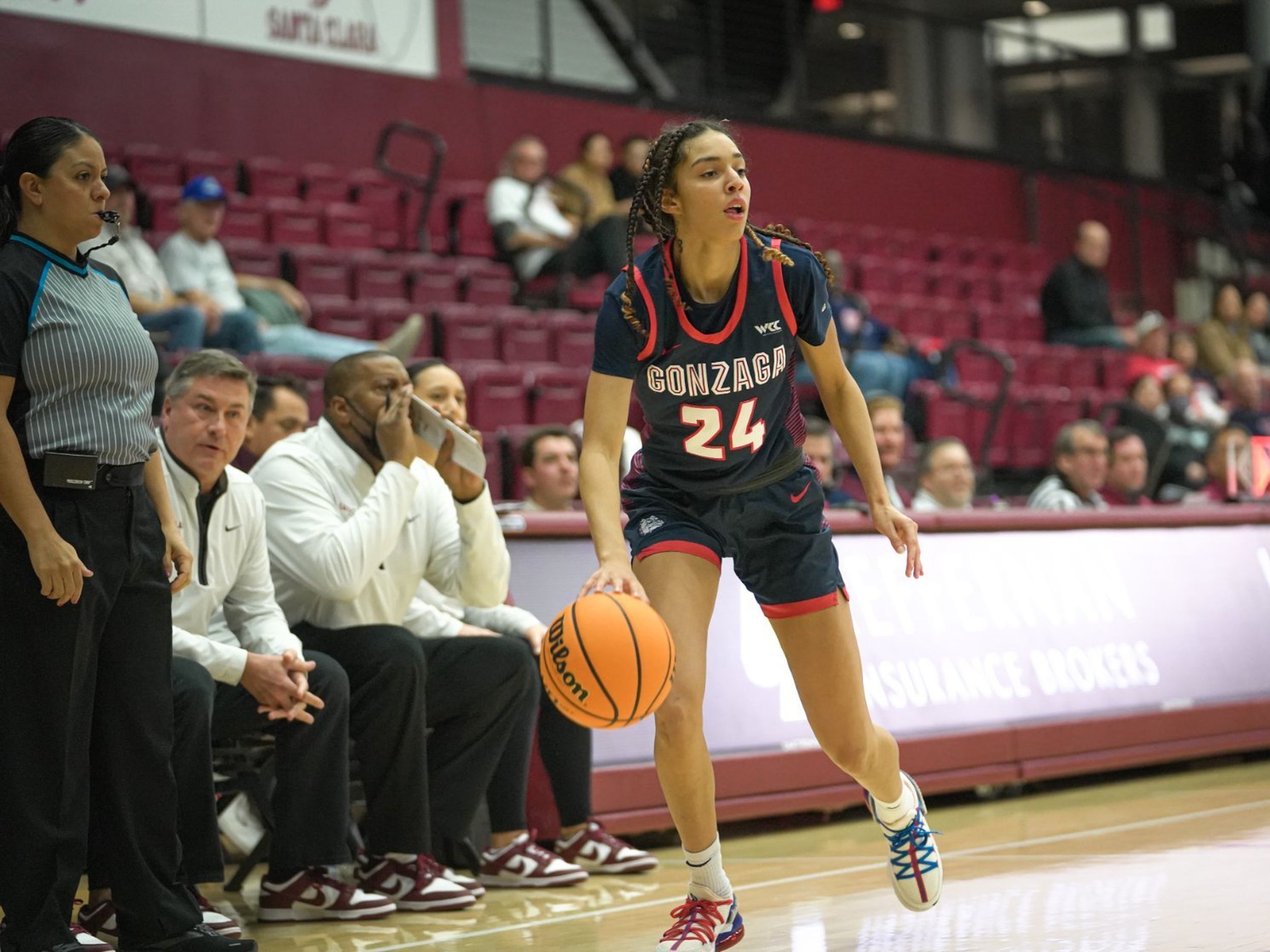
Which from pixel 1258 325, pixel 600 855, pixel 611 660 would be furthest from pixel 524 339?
pixel 1258 325

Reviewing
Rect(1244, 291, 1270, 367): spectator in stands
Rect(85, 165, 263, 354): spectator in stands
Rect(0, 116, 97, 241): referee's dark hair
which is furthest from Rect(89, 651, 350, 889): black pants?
Rect(1244, 291, 1270, 367): spectator in stands

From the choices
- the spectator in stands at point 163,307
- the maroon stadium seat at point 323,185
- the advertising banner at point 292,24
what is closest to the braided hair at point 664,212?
the spectator in stands at point 163,307

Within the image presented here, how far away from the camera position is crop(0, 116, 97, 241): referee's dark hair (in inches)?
156

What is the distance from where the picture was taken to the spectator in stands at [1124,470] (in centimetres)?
956

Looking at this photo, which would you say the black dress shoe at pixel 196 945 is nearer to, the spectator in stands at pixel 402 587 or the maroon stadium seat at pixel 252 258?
the spectator in stands at pixel 402 587

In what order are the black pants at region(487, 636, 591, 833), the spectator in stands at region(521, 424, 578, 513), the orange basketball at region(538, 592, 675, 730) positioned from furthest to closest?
the spectator in stands at region(521, 424, 578, 513)
the black pants at region(487, 636, 591, 833)
the orange basketball at region(538, 592, 675, 730)

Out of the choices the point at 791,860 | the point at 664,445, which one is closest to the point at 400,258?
the point at 791,860

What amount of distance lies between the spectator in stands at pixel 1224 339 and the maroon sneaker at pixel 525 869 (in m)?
11.8

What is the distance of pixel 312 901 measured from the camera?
16.0 feet

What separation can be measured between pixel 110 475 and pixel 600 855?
240 cm

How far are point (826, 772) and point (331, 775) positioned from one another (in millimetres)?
2456

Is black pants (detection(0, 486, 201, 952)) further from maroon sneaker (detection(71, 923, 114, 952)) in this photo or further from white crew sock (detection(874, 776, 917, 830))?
white crew sock (detection(874, 776, 917, 830))

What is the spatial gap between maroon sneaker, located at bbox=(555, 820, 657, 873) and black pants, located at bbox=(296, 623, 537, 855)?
0.44 m

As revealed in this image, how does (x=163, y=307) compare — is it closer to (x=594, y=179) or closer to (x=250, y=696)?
(x=250, y=696)
